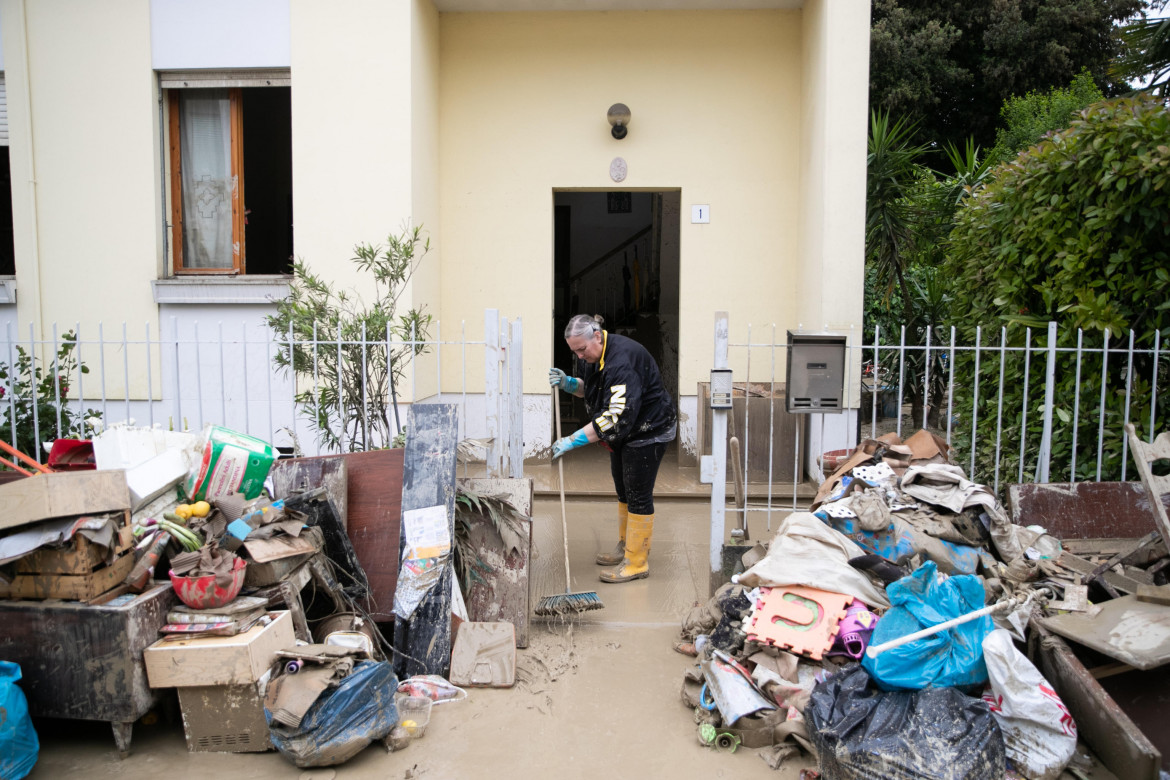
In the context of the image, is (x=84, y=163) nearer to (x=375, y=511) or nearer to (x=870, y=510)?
(x=375, y=511)

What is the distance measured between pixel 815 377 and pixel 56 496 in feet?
14.1

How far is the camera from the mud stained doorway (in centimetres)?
1029

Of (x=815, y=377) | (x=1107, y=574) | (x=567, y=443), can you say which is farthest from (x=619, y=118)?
(x=1107, y=574)

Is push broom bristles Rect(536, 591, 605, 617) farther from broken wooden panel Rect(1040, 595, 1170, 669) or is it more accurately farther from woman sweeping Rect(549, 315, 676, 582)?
broken wooden panel Rect(1040, 595, 1170, 669)

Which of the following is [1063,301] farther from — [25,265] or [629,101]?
[25,265]

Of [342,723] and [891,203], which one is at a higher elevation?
[891,203]

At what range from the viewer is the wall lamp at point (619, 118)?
7.22 m

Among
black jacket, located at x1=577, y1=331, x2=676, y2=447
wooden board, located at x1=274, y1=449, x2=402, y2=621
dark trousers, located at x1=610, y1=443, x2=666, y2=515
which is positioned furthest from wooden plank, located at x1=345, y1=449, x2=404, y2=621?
dark trousers, located at x1=610, y1=443, x2=666, y2=515

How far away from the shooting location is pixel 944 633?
10.1 ft

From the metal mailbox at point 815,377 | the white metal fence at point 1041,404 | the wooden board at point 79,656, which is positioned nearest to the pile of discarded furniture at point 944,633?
the white metal fence at point 1041,404

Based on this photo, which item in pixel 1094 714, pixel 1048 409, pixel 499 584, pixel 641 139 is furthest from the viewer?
pixel 641 139

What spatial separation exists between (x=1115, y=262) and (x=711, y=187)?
3836mm

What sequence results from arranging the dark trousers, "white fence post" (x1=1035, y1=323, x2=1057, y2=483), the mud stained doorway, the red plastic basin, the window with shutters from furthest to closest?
the mud stained doorway
the window with shutters
the dark trousers
"white fence post" (x1=1035, y1=323, x2=1057, y2=483)
the red plastic basin

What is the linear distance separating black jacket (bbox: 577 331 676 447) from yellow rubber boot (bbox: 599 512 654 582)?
515 millimetres
